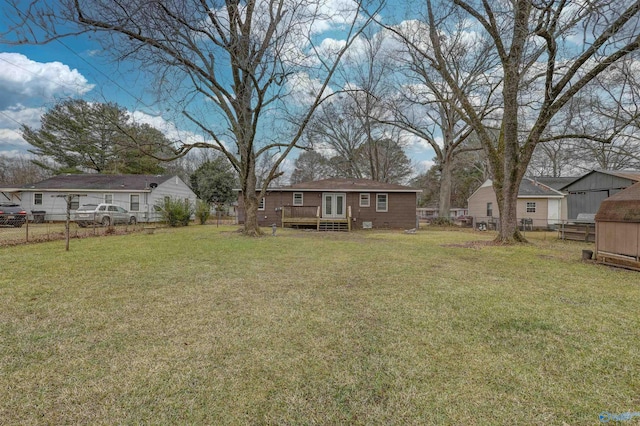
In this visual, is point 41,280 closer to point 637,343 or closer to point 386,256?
point 386,256

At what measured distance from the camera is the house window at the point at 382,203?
733 inches

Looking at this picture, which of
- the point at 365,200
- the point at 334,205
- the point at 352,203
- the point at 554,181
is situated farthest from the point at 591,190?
the point at 334,205

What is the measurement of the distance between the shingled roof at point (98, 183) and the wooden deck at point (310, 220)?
10.5 meters

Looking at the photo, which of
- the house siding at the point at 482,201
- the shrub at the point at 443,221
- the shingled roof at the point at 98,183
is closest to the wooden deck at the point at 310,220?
the shrub at the point at 443,221

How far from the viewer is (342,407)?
191cm

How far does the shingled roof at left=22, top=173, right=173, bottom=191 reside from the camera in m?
20.0

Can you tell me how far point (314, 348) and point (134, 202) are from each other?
72.5 feet

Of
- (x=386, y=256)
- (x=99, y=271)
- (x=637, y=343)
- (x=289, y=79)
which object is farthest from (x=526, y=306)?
(x=289, y=79)

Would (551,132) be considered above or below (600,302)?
above

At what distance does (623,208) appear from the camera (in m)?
6.23

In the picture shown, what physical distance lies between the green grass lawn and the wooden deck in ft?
38.7

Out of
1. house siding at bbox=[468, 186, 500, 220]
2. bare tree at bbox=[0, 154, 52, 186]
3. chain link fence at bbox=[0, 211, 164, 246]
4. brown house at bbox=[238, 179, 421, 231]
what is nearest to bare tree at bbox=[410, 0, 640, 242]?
brown house at bbox=[238, 179, 421, 231]

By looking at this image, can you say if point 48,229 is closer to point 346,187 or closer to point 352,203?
point 346,187

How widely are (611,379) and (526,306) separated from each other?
67.1 inches
